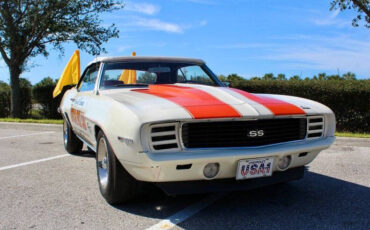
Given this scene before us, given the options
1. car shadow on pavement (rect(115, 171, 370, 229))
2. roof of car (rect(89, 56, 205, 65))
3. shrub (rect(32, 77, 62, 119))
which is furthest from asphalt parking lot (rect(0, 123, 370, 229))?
shrub (rect(32, 77, 62, 119))

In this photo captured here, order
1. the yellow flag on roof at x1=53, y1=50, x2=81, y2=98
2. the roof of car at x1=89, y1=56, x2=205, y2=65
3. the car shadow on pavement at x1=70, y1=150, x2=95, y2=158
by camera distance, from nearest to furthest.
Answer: the roof of car at x1=89, y1=56, x2=205, y2=65
the car shadow on pavement at x1=70, y1=150, x2=95, y2=158
the yellow flag on roof at x1=53, y1=50, x2=81, y2=98

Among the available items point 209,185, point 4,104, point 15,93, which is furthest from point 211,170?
point 4,104

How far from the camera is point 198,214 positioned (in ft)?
10.7

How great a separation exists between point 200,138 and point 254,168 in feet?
1.75

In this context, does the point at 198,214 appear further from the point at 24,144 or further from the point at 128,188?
the point at 24,144

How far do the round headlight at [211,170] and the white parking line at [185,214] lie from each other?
443mm

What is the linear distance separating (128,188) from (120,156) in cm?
43

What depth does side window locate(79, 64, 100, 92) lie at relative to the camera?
489 centimetres

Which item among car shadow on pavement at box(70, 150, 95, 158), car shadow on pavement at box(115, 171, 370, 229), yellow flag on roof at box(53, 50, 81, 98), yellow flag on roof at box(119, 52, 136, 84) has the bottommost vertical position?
car shadow on pavement at box(115, 171, 370, 229)

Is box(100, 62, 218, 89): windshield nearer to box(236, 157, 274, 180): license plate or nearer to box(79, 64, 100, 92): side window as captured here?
box(79, 64, 100, 92): side window

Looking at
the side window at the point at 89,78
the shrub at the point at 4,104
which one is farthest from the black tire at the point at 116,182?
the shrub at the point at 4,104

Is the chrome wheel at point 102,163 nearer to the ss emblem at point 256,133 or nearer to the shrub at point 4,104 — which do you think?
the ss emblem at point 256,133

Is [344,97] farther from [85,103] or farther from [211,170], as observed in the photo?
[211,170]

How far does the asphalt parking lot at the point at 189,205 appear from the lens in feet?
10.1
